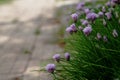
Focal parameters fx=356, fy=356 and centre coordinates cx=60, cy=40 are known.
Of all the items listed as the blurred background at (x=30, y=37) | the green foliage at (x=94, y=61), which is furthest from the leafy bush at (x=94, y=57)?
the blurred background at (x=30, y=37)

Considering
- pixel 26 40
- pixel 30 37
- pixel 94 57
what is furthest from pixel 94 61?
pixel 30 37

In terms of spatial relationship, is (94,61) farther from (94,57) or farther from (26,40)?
(26,40)

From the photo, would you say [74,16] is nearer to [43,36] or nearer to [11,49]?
[11,49]

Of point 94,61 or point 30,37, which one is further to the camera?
point 30,37

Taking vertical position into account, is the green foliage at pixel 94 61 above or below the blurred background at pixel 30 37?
below

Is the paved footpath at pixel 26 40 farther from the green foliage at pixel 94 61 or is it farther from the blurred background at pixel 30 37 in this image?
the green foliage at pixel 94 61

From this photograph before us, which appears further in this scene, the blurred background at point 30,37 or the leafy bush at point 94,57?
the blurred background at point 30,37

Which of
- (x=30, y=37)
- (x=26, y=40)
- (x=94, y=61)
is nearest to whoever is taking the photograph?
(x=94, y=61)
